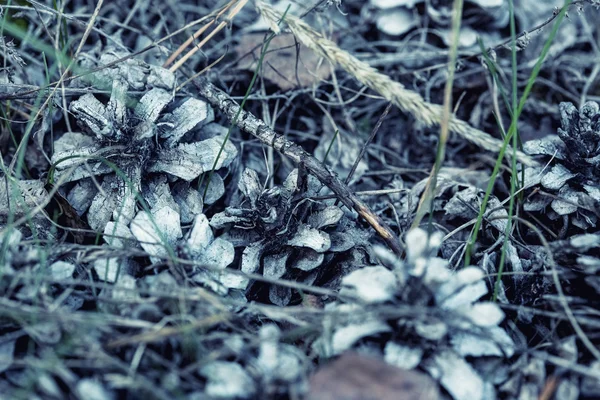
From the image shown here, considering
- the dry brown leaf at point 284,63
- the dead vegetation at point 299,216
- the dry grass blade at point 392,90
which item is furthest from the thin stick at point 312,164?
the dry brown leaf at point 284,63

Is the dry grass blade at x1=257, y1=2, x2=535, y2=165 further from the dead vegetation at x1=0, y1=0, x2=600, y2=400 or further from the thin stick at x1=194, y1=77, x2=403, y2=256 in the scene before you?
the thin stick at x1=194, y1=77, x2=403, y2=256

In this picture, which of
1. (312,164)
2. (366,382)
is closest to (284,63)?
(312,164)

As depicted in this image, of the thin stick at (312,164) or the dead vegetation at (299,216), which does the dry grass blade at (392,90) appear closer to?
the dead vegetation at (299,216)

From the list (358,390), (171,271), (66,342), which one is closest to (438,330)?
(358,390)

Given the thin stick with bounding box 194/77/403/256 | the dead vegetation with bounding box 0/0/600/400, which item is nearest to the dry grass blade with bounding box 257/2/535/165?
the dead vegetation with bounding box 0/0/600/400

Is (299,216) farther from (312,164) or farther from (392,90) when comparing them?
(392,90)

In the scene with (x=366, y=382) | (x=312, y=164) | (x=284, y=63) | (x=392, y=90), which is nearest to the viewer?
(x=366, y=382)
